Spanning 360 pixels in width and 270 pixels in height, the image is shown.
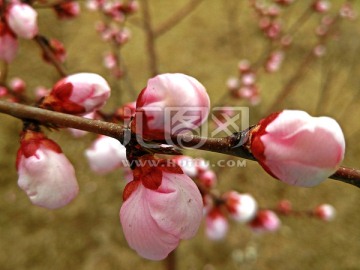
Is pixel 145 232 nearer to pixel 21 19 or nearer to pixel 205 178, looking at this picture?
pixel 21 19

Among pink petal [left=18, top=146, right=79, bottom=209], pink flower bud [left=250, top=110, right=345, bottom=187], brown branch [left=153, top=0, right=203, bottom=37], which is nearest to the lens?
pink flower bud [left=250, top=110, right=345, bottom=187]

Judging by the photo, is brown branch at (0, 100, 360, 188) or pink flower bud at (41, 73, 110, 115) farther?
pink flower bud at (41, 73, 110, 115)

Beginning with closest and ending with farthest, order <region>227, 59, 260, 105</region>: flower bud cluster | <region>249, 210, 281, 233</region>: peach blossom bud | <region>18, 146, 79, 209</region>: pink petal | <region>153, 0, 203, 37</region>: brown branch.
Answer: <region>18, 146, 79, 209</region>: pink petal, <region>249, 210, 281, 233</region>: peach blossom bud, <region>153, 0, 203, 37</region>: brown branch, <region>227, 59, 260, 105</region>: flower bud cluster

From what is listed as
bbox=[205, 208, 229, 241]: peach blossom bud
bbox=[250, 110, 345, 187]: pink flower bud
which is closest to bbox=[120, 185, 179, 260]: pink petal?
bbox=[250, 110, 345, 187]: pink flower bud

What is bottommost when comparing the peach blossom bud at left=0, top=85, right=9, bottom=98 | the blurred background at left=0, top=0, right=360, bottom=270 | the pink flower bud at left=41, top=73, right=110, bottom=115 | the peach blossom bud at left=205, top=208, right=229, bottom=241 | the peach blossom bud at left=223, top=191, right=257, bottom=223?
the blurred background at left=0, top=0, right=360, bottom=270

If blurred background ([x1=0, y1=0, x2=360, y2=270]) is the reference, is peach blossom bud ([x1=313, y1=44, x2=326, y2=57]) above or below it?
above

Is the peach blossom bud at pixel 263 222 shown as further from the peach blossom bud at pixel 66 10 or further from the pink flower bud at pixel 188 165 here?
the peach blossom bud at pixel 66 10

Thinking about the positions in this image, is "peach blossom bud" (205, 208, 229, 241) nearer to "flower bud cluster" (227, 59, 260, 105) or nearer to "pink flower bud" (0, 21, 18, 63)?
"pink flower bud" (0, 21, 18, 63)
